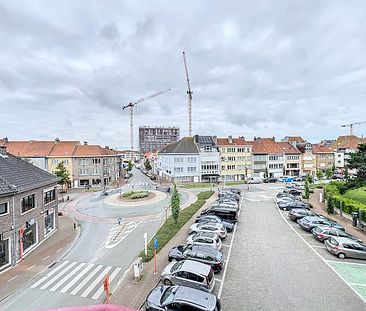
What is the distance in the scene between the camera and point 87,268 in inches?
779

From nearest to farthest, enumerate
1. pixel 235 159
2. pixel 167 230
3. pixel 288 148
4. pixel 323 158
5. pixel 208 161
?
1. pixel 167 230
2. pixel 208 161
3. pixel 235 159
4. pixel 288 148
5. pixel 323 158

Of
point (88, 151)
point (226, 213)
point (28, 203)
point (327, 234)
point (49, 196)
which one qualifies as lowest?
point (327, 234)

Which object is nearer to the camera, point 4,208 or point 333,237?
point 4,208

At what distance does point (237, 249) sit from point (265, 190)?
38916 millimetres

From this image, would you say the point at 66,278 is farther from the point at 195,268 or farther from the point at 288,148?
the point at 288,148

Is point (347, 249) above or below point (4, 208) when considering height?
below

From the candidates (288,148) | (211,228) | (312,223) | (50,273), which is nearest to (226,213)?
(211,228)

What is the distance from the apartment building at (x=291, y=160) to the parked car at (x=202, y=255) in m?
68.9

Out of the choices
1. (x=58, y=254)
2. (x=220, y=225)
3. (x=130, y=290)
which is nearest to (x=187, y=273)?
(x=130, y=290)

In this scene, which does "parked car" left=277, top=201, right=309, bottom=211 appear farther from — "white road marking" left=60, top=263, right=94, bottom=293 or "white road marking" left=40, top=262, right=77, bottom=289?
"white road marking" left=40, top=262, right=77, bottom=289

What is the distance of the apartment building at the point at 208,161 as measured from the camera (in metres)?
73.2

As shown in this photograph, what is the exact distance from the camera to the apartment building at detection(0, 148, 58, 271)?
20.5m

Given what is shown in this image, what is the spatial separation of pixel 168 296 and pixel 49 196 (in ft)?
68.9

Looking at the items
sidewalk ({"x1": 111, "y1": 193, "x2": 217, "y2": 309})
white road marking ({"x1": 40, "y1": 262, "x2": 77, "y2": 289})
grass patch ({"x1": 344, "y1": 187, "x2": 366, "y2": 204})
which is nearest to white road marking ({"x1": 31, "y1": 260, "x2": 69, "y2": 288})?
white road marking ({"x1": 40, "y1": 262, "x2": 77, "y2": 289})
